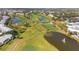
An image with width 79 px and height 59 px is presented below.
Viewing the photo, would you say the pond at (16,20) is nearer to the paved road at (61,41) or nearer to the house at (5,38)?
the house at (5,38)

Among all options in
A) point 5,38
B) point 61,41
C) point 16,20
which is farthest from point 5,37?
point 61,41

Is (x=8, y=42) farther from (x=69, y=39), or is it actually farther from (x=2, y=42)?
(x=69, y=39)

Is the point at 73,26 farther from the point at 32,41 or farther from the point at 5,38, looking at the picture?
the point at 5,38

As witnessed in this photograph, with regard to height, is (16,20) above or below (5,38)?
above

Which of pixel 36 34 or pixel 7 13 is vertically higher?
pixel 7 13

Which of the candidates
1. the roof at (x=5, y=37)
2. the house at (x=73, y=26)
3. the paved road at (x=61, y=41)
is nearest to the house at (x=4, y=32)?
the roof at (x=5, y=37)
